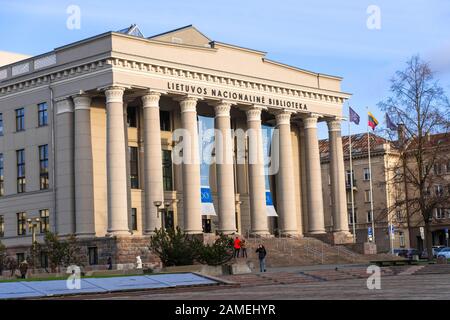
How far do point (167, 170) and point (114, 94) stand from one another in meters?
12.2

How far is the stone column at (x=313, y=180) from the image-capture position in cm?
7975

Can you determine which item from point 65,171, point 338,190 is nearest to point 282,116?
point 338,190

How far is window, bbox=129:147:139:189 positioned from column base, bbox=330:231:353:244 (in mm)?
18766

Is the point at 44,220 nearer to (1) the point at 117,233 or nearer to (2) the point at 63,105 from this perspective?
(1) the point at 117,233

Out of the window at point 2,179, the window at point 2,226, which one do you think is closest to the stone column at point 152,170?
the window at point 2,226

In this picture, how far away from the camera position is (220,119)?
237ft

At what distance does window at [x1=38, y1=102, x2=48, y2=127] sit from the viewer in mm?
69750

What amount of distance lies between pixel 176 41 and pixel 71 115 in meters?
12.1

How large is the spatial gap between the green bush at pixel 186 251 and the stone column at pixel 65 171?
54.9ft

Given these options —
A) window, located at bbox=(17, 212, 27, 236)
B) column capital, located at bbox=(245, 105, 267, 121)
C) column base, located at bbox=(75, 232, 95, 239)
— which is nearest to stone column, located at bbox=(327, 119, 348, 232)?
column capital, located at bbox=(245, 105, 267, 121)

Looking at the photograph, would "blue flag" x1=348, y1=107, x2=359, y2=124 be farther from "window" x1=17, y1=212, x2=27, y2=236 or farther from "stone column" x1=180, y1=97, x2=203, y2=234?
"window" x1=17, y1=212, x2=27, y2=236

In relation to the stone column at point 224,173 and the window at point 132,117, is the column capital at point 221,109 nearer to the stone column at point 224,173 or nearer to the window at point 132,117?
the stone column at point 224,173

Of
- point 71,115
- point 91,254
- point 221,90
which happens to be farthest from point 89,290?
point 221,90

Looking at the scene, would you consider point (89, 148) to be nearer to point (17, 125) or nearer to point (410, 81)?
point (17, 125)
